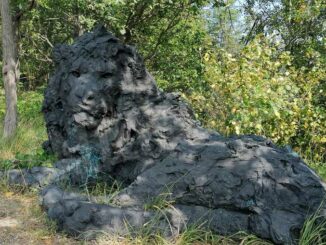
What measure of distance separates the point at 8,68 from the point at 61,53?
2.55 metres

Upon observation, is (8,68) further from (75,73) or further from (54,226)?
(54,226)

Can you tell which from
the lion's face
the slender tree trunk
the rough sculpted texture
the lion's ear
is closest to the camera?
the rough sculpted texture

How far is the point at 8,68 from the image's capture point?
7875 mm

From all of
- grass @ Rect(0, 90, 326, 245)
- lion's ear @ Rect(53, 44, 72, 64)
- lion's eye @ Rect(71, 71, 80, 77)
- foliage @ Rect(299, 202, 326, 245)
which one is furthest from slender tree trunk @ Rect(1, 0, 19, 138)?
foliage @ Rect(299, 202, 326, 245)

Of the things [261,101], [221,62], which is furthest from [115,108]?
[221,62]

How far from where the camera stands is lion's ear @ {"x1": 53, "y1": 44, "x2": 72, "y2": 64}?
5.67m

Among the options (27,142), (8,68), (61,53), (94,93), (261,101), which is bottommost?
(27,142)

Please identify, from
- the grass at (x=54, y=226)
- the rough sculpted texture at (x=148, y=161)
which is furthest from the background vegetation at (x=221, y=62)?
the rough sculpted texture at (x=148, y=161)

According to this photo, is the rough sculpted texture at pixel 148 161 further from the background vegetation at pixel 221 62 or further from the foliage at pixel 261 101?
the foliage at pixel 261 101

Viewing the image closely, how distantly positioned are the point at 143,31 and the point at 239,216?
9387mm

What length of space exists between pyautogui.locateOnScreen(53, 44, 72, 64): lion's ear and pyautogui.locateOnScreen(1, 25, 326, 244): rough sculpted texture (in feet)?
0.05

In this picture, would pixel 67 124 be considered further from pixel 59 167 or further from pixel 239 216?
pixel 239 216

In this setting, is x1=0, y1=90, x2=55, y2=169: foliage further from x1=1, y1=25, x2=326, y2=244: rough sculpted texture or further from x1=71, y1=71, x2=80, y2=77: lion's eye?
x1=71, y1=71, x2=80, y2=77: lion's eye

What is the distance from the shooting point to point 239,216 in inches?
151
